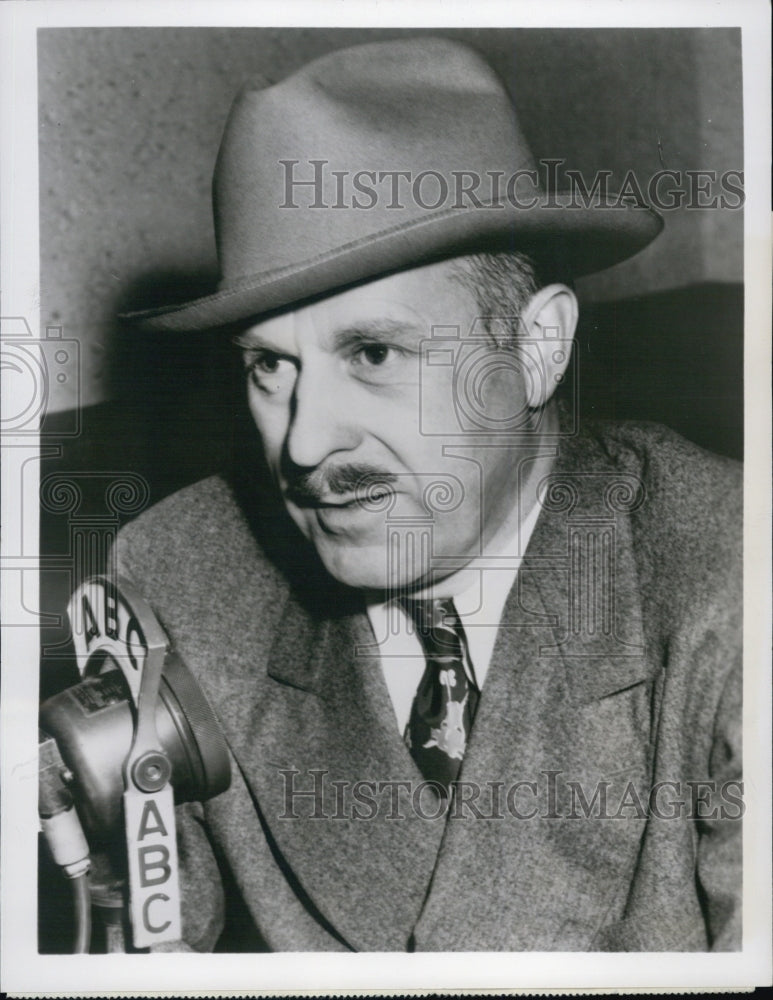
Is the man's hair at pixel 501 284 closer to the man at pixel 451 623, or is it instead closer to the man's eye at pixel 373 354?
the man at pixel 451 623

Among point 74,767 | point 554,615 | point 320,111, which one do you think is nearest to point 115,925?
point 74,767

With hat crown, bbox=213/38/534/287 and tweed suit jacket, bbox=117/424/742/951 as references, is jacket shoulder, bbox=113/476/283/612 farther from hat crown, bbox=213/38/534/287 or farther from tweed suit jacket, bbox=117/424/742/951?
hat crown, bbox=213/38/534/287

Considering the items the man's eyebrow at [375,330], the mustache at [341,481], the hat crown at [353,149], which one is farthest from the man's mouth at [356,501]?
the hat crown at [353,149]

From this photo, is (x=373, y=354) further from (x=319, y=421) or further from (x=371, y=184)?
(x=371, y=184)

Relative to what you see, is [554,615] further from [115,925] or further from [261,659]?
[115,925]

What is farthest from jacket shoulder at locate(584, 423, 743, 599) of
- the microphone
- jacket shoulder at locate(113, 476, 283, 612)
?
the microphone

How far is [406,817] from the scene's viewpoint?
58.9 inches

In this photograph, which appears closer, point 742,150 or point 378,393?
point 378,393

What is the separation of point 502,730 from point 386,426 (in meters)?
0.49

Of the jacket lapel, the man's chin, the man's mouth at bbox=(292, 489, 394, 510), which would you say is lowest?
the jacket lapel

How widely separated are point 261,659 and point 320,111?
822mm

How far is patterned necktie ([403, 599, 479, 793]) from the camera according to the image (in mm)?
1479

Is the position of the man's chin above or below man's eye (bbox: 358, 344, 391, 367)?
below

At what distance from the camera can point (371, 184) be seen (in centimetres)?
144
